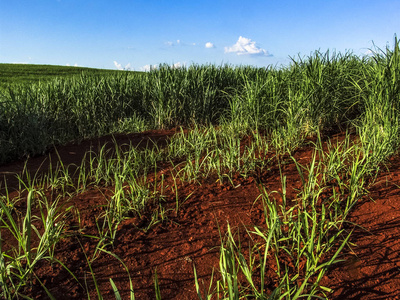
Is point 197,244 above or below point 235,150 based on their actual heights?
below

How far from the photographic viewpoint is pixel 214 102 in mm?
6480

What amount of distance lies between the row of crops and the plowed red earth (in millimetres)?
854

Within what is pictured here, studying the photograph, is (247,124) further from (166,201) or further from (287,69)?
(166,201)

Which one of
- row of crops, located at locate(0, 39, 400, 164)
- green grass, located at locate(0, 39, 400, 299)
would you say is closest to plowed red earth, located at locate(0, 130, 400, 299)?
green grass, located at locate(0, 39, 400, 299)

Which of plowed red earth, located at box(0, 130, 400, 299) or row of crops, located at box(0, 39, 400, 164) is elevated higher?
row of crops, located at box(0, 39, 400, 164)

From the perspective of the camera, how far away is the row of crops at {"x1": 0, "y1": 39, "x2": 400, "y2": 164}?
11.5ft

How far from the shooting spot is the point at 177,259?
1.89 metres

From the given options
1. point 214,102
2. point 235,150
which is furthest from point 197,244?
point 214,102

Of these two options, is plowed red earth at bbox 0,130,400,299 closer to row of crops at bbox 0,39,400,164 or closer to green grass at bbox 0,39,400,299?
green grass at bbox 0,39,400,299

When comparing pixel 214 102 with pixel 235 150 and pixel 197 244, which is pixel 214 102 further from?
pixel 197 244

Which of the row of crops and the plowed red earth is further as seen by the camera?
the row of crops

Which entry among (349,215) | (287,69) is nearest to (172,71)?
(287,69)

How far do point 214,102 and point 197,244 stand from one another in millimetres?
4730

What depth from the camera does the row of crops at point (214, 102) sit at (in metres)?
3.52
